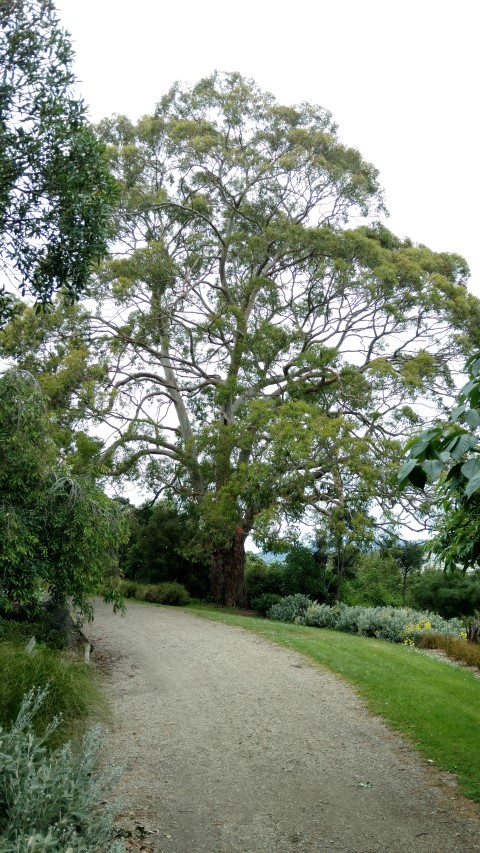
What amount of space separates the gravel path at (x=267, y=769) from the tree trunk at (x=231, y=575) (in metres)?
10.7

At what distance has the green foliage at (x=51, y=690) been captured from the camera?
6586 mm

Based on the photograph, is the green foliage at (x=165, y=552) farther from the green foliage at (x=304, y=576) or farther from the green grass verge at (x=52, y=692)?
the green grass verge at (x=52, y=692)

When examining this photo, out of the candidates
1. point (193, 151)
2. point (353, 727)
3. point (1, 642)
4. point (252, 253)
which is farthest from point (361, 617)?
point (193, 151)

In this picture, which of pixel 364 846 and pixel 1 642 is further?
pixel 1 642

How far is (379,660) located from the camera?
11852mm

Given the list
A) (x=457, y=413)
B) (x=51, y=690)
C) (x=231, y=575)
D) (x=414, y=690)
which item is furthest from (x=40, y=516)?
(x=231, y=575)

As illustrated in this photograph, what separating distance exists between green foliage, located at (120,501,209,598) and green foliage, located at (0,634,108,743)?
51.0 feet

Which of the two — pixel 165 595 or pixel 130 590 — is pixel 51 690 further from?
pixel 130 590

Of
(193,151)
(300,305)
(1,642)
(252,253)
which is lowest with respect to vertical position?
(1,642)

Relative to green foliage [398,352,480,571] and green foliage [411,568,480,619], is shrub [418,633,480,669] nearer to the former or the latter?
green foliage [411,568,480,619]

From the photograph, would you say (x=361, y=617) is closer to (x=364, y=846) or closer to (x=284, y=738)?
(x=284, y=738)

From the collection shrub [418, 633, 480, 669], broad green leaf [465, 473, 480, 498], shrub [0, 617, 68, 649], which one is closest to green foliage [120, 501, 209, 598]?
shrub [418, 633, 480, 669]

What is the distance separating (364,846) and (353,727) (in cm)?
303

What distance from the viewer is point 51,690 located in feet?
22.9
